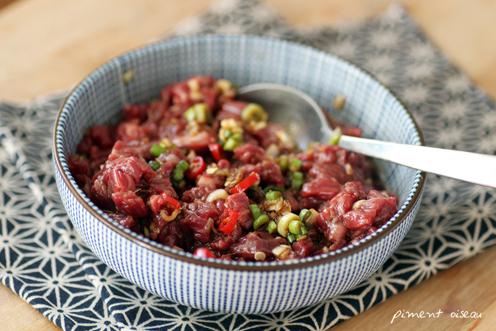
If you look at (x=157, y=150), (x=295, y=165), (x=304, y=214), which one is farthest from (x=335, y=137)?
(x=157, y=150)

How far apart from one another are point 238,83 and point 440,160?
156 centimetres

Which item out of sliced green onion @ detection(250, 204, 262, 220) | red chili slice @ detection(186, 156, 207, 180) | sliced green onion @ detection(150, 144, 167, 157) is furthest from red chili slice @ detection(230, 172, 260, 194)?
sliced green onion @ detection(150, 144, 167, 157)

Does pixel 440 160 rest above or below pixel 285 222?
above

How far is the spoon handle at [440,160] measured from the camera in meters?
2.80

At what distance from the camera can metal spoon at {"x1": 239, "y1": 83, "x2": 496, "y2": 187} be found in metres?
2.85

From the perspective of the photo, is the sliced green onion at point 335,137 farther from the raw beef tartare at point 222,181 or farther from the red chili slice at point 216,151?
the red chili slice at point 216,151

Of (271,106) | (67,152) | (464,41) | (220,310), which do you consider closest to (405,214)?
(220,310)

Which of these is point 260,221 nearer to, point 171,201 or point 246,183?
point 246,183

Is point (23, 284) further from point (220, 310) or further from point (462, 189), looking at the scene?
point (462, 189)

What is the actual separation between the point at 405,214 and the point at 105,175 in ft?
4.50

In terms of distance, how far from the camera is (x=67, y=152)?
10.7 ft

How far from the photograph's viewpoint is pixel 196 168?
334 centimetres

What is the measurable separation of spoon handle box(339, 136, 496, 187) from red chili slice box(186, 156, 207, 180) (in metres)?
0.85

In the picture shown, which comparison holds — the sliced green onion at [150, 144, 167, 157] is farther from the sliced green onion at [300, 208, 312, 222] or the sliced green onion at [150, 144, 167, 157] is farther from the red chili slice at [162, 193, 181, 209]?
the sliced green onion at [300, 208, 312, 222]
